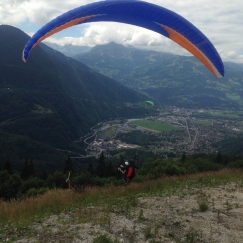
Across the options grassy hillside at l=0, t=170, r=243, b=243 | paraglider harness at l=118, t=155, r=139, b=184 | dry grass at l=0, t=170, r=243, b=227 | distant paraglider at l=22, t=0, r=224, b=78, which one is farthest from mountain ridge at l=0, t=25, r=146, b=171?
grassy hillside at l=0, t=170, r=243, b=243

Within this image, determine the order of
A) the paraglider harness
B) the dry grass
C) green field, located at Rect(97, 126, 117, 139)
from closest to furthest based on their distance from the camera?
the dry grass → the paraglider harness → green field, located at Rect(97, 126, 117, 139)

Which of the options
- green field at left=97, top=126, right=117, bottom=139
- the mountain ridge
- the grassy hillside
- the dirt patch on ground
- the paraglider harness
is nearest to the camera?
the dirt patch on ground

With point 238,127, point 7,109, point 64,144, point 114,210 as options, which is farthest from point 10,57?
point 114,210

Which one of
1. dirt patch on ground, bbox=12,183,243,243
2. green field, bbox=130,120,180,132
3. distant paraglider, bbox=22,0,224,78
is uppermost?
distant paraglider, bbox=22,0,224,78

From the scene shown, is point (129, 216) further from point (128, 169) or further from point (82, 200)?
point (128, 169)

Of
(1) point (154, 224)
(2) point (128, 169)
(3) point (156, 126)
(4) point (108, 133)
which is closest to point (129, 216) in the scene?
(1) point (154, 224)

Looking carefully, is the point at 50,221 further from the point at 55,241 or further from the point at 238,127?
the point at 238,127

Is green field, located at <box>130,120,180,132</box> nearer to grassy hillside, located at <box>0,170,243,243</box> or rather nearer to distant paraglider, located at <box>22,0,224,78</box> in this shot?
distant paraglider, located at <box>22,0,224,78</box>
